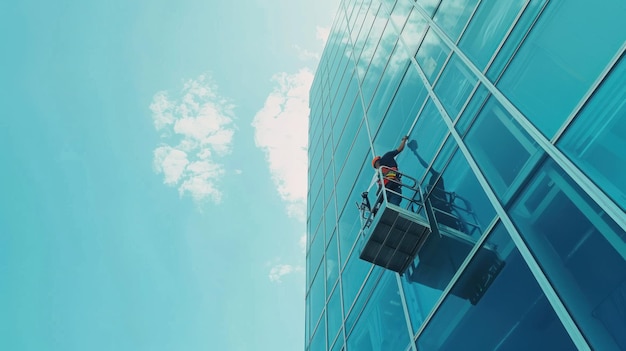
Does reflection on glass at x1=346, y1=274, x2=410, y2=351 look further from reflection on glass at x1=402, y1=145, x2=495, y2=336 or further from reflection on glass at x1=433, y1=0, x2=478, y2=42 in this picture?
reflection on glass at x1=433, y1=0, x2=478, y2=42

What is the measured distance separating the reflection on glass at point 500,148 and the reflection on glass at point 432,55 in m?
2.25

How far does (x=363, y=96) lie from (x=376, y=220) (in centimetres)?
738

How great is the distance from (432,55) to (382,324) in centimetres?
497

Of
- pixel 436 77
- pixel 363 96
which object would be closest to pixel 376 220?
pixel 436 77

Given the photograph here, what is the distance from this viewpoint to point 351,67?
1716cm

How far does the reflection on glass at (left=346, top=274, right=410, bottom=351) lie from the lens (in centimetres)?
759

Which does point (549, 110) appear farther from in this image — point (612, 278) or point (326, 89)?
point (326, 89)

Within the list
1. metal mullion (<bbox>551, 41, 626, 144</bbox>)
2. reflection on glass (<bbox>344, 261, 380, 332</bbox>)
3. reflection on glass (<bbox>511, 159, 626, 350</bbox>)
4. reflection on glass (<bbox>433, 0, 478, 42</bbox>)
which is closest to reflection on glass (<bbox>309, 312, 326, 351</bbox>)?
reflection on glass (<bbox>344, 261, 380, 332</bbox>)

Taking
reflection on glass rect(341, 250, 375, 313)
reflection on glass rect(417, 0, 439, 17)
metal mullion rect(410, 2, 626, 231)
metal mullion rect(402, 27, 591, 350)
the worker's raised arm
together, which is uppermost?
reflection on glass rect(417, 0, 439, 17)

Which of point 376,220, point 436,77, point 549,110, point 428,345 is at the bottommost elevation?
point 428,345

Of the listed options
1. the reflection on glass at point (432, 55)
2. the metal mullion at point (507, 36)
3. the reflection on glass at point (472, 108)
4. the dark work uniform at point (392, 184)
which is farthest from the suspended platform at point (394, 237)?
the reflection on glass at point (432, 55)

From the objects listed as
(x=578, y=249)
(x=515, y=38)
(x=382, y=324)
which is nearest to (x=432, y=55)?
(x=515, y=38)

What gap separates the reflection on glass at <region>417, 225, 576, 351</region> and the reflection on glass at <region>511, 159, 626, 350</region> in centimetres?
24

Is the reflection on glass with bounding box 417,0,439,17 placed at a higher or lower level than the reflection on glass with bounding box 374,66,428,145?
higher
